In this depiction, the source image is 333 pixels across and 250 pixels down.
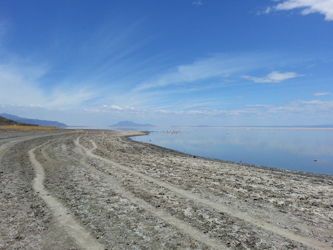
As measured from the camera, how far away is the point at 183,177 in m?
11.6

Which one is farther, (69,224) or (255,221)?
(255,221)

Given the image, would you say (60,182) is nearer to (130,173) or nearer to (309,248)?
(130,173)

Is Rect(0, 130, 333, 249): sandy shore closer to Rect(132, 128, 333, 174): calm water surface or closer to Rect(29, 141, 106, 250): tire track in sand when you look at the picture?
Rect(29, 141, 106, 250): tire track in sand

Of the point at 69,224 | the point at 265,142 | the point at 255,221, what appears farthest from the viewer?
the point at 265,142

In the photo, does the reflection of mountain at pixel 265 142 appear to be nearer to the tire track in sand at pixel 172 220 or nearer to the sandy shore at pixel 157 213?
the sandy shore at pixel 157 213

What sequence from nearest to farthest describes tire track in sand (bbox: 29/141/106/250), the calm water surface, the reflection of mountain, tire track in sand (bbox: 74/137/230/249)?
tire track in sand (bbox: 29/141/106/250) < tire track in sand (bbox: 74/137/230/249) < the calm water surface < the reflection of mountain

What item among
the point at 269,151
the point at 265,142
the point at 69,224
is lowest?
the point at 69,224

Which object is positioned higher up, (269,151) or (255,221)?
(269,151)

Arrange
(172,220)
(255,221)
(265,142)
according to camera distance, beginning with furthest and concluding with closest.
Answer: (265,142) < (255,221) < (172,220)

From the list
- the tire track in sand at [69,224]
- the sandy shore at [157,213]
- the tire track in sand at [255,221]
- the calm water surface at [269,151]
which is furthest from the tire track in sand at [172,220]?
the calm water surface at [269,151]

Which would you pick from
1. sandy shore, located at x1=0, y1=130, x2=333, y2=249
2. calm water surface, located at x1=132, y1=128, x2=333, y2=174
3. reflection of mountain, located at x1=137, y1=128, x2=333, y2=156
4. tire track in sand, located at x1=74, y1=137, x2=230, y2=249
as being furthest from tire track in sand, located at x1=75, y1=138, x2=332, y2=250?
reflection of mountain, located at x1=137, y1=128, x2=333, y2=156

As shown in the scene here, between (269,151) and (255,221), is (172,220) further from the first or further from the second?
(269,151)

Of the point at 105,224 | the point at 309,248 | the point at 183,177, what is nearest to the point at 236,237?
the point at 309,248

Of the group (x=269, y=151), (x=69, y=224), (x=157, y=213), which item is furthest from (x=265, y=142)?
(x=69, y=224)
